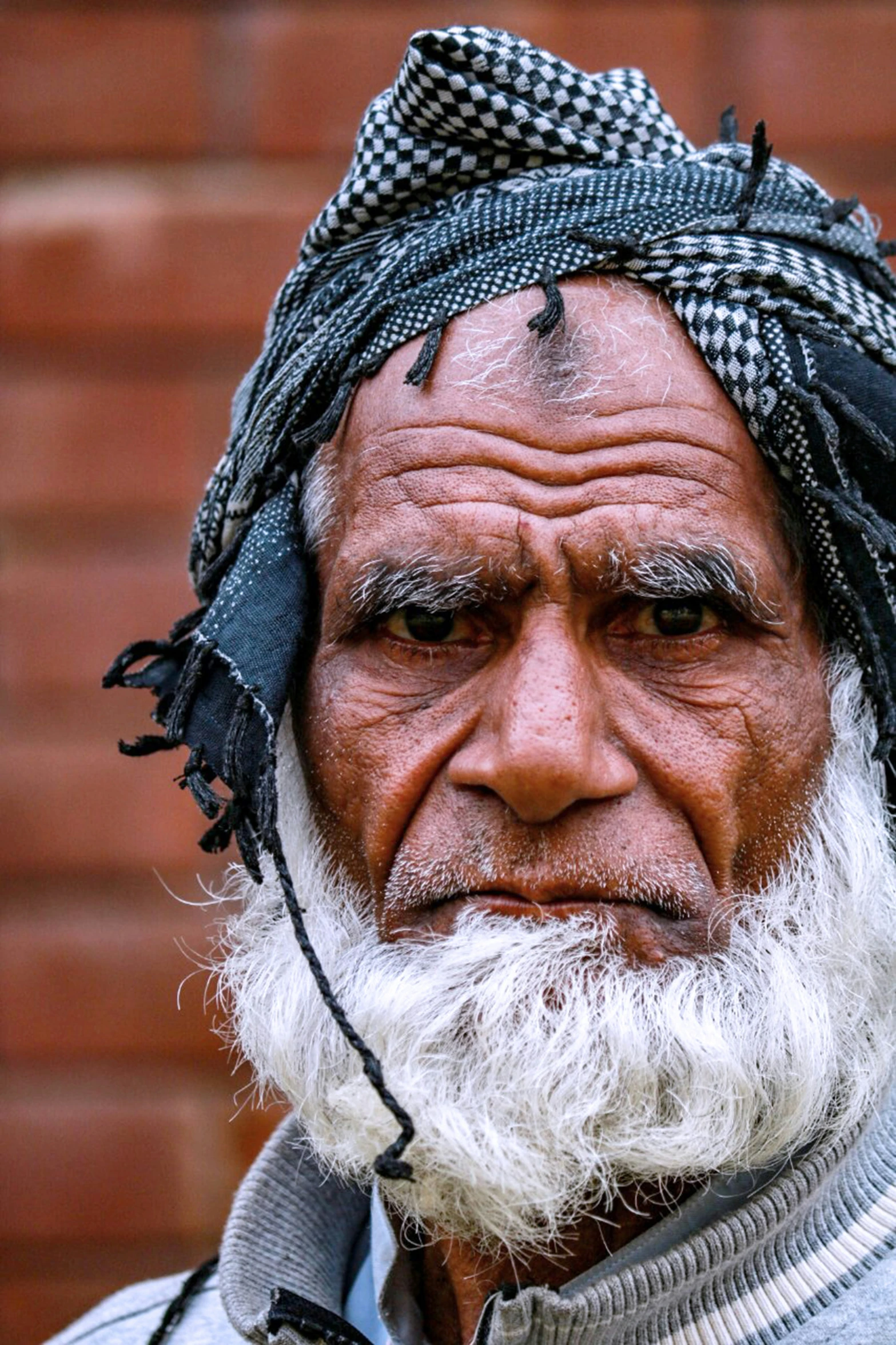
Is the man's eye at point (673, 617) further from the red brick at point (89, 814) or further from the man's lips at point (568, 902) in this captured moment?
the red brick at point (89, 814)

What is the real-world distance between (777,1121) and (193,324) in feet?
6.56

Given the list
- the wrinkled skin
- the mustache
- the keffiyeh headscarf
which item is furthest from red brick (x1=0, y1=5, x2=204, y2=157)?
the mustache

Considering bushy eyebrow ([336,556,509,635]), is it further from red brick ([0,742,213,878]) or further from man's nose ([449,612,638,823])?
red brick ([0,742,213,878])

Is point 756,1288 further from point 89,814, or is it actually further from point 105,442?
point 105,442

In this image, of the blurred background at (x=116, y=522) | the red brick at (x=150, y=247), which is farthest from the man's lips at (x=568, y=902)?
the red brick at (x=150, y=247)

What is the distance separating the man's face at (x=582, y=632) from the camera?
152cm

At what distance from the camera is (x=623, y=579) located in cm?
157

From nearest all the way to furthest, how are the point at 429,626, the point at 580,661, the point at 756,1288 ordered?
the point at 756,1288 → the point at 580,661 → the point at 429,626

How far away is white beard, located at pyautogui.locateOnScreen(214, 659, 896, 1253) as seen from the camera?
1472 millimetres

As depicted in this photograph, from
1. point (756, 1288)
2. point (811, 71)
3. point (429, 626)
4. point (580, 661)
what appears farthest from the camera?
point (811, 71)

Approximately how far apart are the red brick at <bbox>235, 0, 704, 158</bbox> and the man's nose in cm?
164

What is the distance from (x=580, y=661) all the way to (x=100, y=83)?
6.46 feet

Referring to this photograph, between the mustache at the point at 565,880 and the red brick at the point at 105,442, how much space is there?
152 centimetres

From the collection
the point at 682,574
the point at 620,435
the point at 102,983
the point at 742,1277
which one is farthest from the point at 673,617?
the point at 102,983
